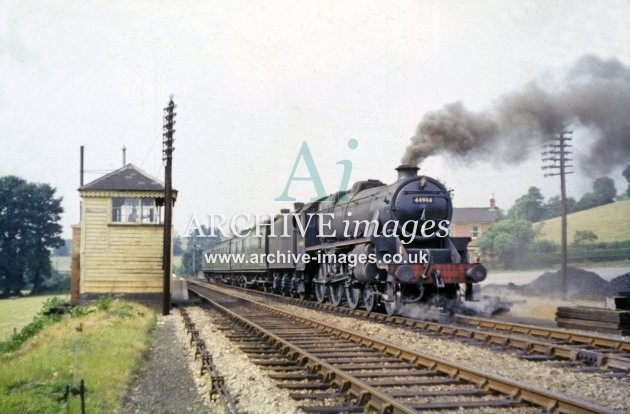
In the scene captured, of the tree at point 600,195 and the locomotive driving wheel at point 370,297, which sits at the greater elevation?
the tree at point 600,195

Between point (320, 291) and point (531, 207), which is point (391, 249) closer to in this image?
point (320, 291)

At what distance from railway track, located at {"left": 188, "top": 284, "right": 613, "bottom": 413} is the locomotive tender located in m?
3.28

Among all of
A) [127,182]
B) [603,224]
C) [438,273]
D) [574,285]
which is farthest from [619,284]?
[603,224]

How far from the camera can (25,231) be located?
3203cm

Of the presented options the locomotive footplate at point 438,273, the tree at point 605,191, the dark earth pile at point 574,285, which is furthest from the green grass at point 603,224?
the locomotive footplate at point 438,273

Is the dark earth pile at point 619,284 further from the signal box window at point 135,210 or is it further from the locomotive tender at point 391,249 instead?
the signal box window at point 135,210

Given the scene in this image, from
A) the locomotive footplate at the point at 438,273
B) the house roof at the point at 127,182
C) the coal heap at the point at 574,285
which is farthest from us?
the coal heap at the point at 574,285

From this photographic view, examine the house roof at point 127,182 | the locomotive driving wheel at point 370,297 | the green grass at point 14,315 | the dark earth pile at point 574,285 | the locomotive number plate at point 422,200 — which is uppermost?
the house roof at point 127,182

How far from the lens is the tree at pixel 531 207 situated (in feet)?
205

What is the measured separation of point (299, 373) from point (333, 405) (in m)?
1.59

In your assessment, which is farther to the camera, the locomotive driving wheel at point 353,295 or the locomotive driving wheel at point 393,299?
the locomotive driving wheel at point 353,295

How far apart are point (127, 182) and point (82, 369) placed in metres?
12.9

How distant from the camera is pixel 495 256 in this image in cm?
4388

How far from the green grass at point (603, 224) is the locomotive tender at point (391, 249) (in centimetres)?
2613
